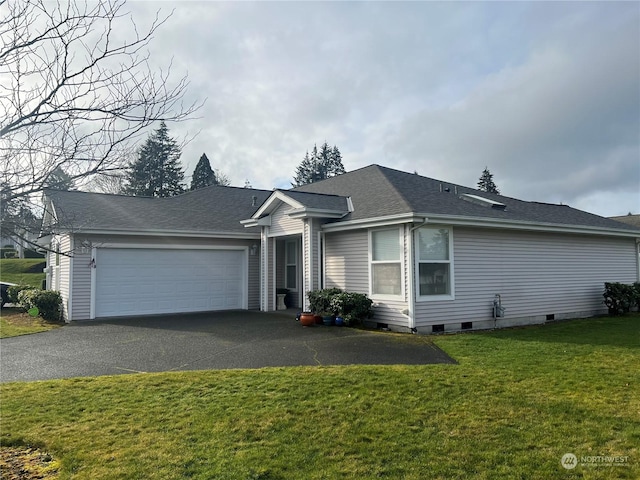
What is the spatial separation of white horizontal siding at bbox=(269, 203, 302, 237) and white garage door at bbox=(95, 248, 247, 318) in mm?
2309

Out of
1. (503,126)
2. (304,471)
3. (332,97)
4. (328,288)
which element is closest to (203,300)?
(328,288)

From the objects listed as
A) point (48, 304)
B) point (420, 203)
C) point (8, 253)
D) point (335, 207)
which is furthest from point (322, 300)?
point (8, 253)

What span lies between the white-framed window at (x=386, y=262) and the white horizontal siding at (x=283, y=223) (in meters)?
2.88

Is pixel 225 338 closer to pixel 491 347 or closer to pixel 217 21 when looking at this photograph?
pixel 491 347

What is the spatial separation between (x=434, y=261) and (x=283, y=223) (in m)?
5.43

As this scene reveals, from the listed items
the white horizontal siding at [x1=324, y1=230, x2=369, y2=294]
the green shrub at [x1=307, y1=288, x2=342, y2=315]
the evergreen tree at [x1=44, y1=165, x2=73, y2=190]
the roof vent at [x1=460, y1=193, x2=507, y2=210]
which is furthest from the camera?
the roof vent at [x1=460, y1=193, x2=507, y2=210]

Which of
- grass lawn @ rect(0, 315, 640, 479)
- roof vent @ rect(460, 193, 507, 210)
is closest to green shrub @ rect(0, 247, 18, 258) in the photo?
grass lawn @ rect(0, 315, 640, 479)

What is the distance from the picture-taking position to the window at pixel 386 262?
1075 centimetres

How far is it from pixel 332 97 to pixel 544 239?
7782 millimetres

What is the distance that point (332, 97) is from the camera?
Result: 34.8 feet

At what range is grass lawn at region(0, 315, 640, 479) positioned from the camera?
145 inches

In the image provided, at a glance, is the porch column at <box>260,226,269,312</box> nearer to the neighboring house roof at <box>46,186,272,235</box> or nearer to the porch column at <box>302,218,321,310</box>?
the neighboring house roof at <box>46,186,272,235</box>

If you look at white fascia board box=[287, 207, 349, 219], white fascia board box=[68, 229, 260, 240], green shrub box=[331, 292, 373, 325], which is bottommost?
green shrub box=[331, 292, 373, 325]

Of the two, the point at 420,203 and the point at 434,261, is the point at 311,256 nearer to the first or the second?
the point at 420,203
